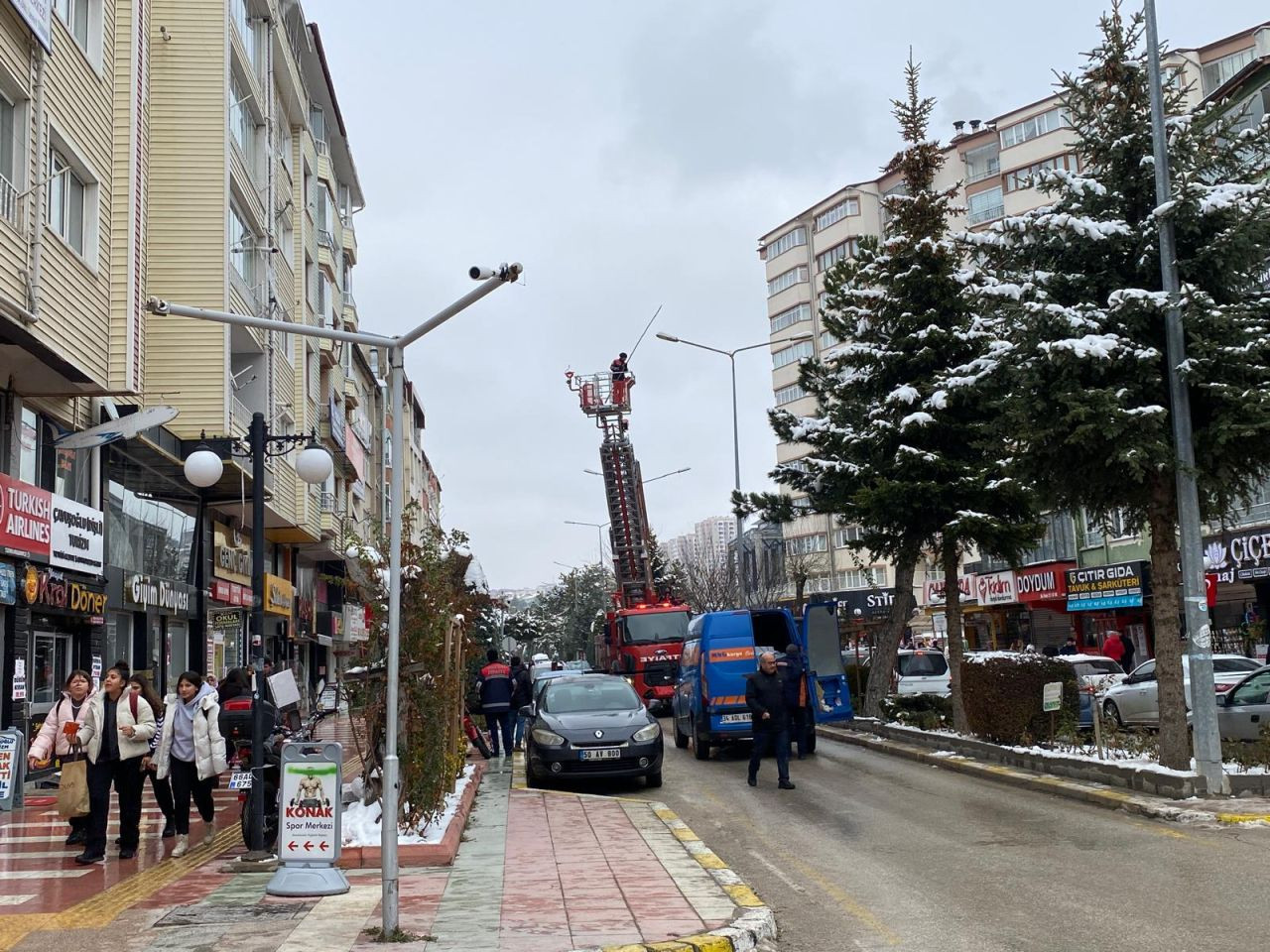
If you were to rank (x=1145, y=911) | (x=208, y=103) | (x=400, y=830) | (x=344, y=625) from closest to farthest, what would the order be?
(x=1145, y=911) < (x=400, y=830) < (x=208, y=103) < (x=344, y=625)

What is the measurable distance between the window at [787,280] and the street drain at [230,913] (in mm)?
70890

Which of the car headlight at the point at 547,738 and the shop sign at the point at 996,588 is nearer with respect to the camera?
the car headlight at the point at 547,738

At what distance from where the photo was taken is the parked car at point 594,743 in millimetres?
16891

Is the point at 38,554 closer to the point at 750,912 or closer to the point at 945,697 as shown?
the point at 750,912

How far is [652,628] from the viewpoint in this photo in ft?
118

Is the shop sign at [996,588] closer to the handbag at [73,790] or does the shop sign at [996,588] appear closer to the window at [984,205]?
the window at [984,205]

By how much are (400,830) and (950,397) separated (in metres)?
13.0

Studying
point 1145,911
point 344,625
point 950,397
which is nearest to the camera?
point 1145,911

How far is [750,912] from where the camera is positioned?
8359mm

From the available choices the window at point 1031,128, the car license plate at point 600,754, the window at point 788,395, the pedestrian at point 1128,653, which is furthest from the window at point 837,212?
the car license plate at point 600,754

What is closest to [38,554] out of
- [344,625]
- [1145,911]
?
[1145,911]

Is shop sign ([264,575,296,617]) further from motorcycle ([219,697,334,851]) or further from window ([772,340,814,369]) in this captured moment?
window ([772,340,814,369])

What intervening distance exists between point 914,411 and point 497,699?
8.67 meters

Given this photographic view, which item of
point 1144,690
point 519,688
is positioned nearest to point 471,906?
point 519,688
